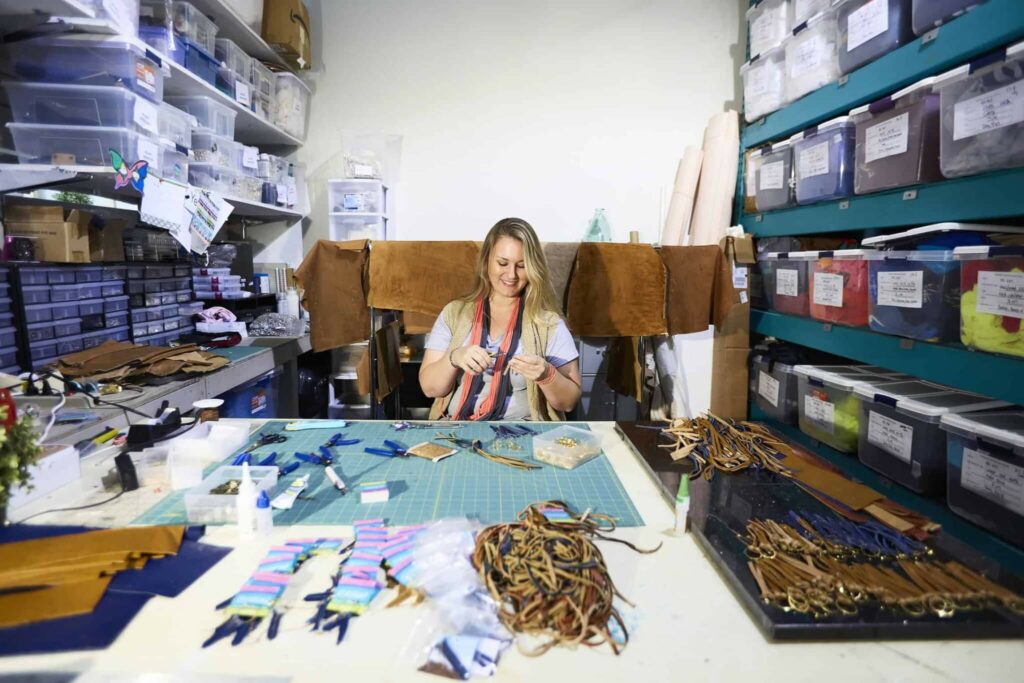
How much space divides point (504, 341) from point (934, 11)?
1.90 metres

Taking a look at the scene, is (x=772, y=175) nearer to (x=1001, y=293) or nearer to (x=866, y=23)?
(x=866, y=23)

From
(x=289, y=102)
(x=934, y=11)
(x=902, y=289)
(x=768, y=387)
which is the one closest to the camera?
(x=934, y=11)

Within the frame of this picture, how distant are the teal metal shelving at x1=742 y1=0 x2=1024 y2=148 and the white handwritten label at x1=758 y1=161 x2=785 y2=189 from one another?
0.64ft

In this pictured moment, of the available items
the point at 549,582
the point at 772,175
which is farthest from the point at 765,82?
the point at 549,582

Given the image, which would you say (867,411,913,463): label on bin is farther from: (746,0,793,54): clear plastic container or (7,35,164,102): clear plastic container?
(7,35,164,102): clear plastic container

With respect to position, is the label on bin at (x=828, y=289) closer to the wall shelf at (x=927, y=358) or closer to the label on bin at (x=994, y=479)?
the wall shelf at (x=927, y=358)

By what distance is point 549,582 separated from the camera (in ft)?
2.75

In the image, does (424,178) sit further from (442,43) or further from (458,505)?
(458,505)

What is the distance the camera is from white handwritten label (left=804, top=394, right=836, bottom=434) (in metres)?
2.36

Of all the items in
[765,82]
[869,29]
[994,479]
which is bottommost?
[994,479]

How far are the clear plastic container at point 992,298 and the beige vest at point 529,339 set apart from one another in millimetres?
1372

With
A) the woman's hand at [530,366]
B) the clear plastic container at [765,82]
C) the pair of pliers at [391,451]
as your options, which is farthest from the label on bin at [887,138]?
the pair of pliers at [391,451]

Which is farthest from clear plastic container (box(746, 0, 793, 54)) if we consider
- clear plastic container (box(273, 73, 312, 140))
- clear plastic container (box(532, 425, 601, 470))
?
clear plastic container (box(273, 73, 312, 140))

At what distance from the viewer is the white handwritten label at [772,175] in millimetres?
2772
